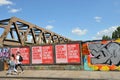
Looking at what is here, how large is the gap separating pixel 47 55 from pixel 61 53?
1.39 m

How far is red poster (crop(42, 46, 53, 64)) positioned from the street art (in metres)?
3.11

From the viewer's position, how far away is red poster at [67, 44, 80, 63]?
2033 cm

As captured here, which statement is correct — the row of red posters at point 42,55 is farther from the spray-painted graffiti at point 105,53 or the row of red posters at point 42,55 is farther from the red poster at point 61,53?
the spray-painted graffiti at point 105,53

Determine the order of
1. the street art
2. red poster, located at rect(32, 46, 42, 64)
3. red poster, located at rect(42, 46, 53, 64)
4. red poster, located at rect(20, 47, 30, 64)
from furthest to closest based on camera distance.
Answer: red poster, located at rect(20, 47, 30, 64), red poster, located at rect(32, 46, 42, 64), red poster, located at rect(42, 46, 53, 64), the street art

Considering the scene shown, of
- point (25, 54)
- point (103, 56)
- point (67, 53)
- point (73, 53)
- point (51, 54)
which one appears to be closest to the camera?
point (103, 56)

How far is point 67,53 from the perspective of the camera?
818 inches

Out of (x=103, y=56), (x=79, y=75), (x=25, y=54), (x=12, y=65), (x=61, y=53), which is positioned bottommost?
(x=79, y=75)

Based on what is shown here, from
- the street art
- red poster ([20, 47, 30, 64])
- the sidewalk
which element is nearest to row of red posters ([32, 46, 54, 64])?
red poster ([20, 47, 30, 64])

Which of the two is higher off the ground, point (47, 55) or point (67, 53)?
point (67, 53)

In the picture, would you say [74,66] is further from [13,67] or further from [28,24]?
[28,24]

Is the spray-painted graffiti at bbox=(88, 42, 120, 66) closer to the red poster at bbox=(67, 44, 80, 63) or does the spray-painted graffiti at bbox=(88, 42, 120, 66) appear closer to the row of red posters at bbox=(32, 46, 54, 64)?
the red poster at bbox=(67, 44, 80, 63)

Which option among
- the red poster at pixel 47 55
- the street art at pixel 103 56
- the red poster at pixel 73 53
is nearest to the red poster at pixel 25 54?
the red poster at pixel 47 55

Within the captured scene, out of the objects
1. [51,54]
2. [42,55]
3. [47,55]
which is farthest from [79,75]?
[42,55]

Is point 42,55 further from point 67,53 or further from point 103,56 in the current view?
point 103,56
